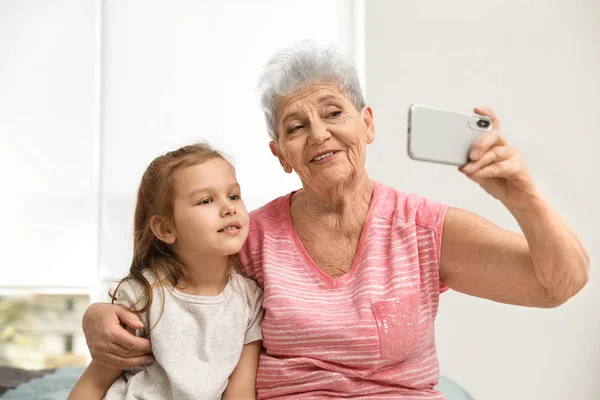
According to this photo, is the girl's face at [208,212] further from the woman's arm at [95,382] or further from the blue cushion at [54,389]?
the blue cushion at [54,389]

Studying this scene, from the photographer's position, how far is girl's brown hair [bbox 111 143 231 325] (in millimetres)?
1594

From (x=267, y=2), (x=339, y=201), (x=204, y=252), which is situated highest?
(x=267, y=2)

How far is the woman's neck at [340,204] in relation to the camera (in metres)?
1.67

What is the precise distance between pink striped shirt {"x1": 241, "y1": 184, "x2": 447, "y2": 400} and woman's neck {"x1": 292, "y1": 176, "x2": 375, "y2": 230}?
0.05 m

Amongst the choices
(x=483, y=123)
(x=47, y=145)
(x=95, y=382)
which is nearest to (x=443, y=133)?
(x=483, y=123)

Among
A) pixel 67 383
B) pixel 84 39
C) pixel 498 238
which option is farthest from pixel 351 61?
pixel 84 39

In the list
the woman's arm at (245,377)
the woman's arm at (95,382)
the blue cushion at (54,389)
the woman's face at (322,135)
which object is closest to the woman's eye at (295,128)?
the woman's face at (322,135)

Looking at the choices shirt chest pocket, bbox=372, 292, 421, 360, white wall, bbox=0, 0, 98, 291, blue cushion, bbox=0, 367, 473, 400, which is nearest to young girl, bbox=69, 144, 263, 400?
shirt chest pocket, bbox=372, 292, 421, 360

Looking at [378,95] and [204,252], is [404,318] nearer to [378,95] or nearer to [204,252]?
[204,252]

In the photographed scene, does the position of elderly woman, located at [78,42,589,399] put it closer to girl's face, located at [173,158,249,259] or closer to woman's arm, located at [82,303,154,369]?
woman's arm, located at [82,303,154,369]

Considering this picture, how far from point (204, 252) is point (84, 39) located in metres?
2.63

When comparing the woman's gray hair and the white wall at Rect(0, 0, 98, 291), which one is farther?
the white wall at Rect(0, 0, 98, 291)

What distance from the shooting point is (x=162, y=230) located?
5.34 ft

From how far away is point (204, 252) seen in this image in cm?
156
